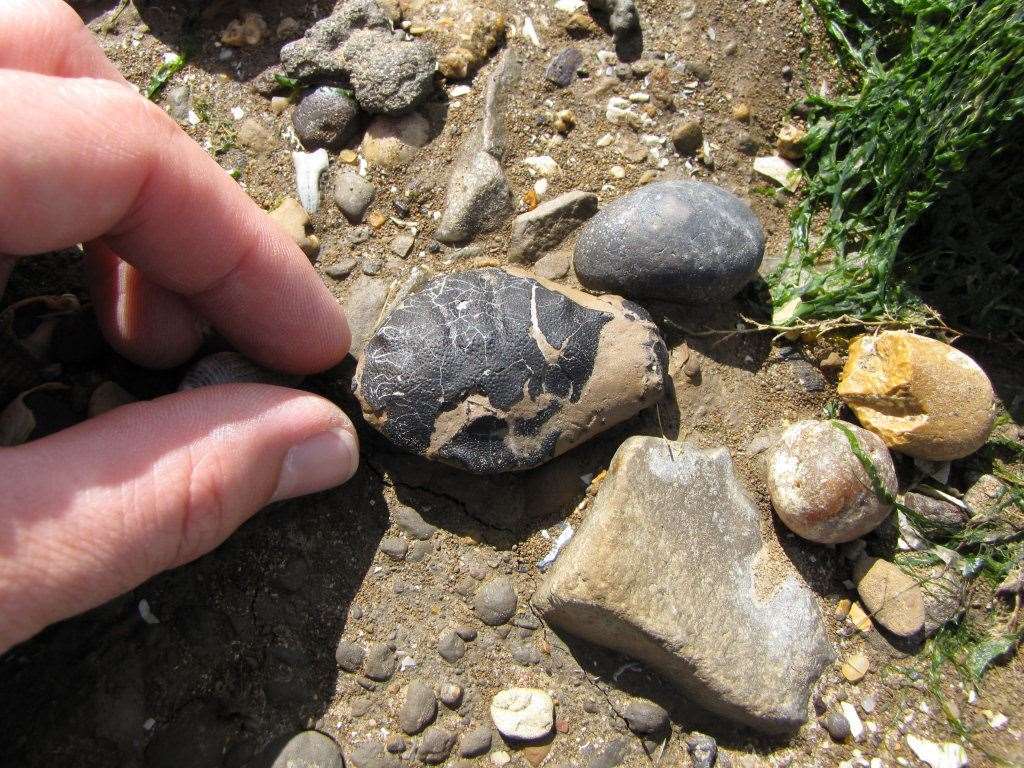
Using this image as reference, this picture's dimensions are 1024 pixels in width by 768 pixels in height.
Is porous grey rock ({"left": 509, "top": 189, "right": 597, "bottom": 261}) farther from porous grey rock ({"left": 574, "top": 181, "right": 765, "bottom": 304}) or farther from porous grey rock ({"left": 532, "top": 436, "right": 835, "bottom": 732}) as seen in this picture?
porous grey rock ({"left": 532, "top": 436, "right": 835, "bottom": 732})

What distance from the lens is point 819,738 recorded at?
7.47 ft

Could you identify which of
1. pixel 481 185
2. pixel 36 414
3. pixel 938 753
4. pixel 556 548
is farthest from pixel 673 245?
pixel 36 414

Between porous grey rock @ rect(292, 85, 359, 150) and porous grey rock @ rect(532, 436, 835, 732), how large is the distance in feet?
4.82

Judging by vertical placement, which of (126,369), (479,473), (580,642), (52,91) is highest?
(52,91)

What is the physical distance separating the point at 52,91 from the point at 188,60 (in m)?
1.23

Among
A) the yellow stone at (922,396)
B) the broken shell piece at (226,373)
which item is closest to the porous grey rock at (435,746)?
the broken shell piece at (226,373)

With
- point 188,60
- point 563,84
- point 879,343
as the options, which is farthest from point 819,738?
point 188,60

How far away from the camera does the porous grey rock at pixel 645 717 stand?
220 centimetres

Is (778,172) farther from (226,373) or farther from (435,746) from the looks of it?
(435,746)

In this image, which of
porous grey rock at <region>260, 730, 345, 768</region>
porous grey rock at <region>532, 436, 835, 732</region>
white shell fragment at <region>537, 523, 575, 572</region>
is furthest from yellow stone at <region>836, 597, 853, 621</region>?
porous grey rock at <region>260, 730, 345, 768</region>

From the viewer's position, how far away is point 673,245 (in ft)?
7.60

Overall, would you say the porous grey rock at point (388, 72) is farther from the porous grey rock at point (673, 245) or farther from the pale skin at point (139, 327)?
the porous grey rock at point (673, 245)

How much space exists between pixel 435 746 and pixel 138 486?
1130 mm

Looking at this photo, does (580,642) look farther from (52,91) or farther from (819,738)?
(52,91)
